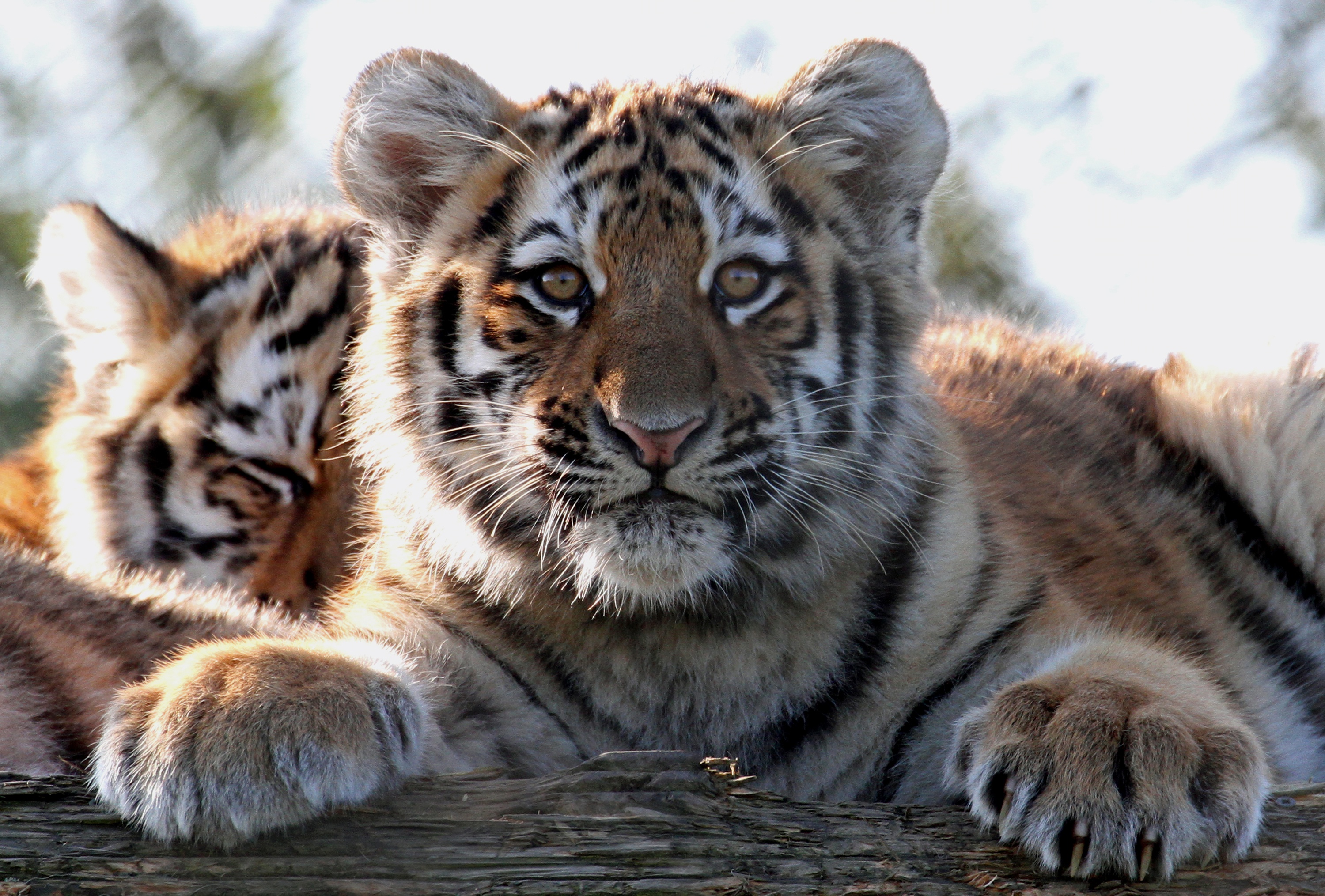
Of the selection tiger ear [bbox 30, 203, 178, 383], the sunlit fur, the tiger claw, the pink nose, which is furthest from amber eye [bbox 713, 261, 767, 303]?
tiger ear [bbox 30, 203, 178, 383]

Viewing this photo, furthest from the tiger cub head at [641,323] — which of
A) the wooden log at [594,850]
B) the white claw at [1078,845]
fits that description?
the white claw at [1078,845]

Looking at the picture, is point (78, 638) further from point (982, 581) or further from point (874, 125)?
point (874, 125)

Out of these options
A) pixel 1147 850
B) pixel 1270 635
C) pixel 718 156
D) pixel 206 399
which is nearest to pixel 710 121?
pixel 718 156

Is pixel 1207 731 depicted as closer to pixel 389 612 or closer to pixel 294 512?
pixel 389 612

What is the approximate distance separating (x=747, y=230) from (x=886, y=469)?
1.78ft

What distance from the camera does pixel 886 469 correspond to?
2.70 metres

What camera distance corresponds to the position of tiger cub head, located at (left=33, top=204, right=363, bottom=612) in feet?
11.6

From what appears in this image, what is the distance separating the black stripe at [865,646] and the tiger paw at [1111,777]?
17.9 inches

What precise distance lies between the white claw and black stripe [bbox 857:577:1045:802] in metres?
0.68

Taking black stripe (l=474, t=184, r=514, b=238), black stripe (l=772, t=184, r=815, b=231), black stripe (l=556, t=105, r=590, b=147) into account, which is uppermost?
black stripe (l=556, t=105, r=590, b=147)

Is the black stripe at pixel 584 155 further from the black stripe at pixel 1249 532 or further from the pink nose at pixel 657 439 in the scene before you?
the black stripe at pixel 1249 532

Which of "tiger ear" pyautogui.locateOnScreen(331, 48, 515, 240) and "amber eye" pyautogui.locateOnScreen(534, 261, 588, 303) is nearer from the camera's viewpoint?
"amber eye" pyautogui.locateOnScreen(534, 261, 588, 303)

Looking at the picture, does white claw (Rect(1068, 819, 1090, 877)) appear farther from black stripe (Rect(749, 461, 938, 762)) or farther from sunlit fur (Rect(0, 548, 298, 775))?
sunlit fur (Rect(0, 548, 298, 775))

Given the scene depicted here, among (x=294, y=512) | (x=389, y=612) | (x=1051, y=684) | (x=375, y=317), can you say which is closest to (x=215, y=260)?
(x=294, y=512)
